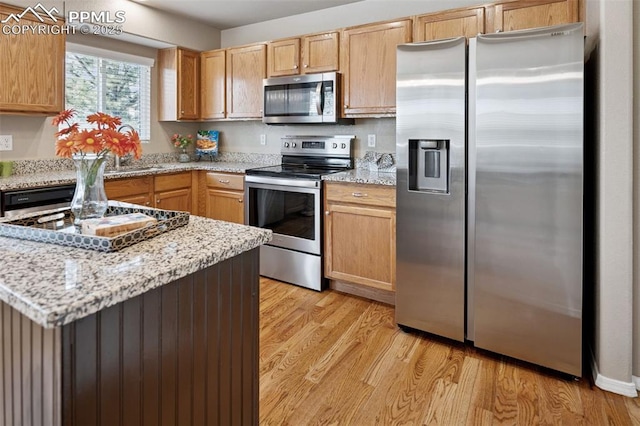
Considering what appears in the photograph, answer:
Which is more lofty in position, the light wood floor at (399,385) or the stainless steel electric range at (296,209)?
the stainless steel electric range at (296,209)

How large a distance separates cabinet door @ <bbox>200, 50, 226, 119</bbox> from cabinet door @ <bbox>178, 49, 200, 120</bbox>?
0.19ft

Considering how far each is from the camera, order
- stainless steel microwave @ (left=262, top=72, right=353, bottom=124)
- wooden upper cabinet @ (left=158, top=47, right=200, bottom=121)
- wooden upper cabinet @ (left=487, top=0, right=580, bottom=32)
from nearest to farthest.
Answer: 1. wooden upper cabinet @ (left=487, top=0, right=580, bottom=32)
2. stainless steel microwave @ (left=262, top=72, right=353, bottom=124)
3. wooden upper cabinet @ (left=158, top=47, right=200, bottom=121)

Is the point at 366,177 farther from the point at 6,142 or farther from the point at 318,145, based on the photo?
the point at 6,142

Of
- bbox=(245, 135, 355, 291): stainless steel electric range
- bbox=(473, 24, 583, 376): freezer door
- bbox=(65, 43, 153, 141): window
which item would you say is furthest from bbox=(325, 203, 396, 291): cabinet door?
bbox=(65, 43, 153, 141): window

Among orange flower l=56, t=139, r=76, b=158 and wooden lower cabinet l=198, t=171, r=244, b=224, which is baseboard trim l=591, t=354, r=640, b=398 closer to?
orange flower l=56, t=139, r=76, b=158

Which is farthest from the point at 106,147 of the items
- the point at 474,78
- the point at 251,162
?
the point at 251,162

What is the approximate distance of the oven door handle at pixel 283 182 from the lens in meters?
3.25

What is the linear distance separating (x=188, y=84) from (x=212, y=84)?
0.80ft

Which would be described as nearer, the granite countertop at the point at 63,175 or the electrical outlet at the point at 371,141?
the granite countertop at the point at 63,175

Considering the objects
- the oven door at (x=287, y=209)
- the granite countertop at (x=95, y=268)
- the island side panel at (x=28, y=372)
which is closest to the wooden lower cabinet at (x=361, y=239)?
the oven door at (x=287, y=209)

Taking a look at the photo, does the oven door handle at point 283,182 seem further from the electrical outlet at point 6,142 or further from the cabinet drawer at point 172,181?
the electrical outlet at point 6,142

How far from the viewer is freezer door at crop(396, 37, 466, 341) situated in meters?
2.33

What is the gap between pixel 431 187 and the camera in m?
2.51

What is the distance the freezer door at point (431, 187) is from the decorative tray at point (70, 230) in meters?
1.52
